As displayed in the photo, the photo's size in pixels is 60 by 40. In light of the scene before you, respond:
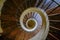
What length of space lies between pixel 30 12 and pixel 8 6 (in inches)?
12.0

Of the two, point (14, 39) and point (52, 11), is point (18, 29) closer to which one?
point (14, 39)

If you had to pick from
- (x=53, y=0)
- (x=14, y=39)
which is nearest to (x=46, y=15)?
(x=53, y=0)

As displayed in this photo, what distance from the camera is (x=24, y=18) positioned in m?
1.85

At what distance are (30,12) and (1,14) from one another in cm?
38

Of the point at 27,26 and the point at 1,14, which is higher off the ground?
the point at 1,14

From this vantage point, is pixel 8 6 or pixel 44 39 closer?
pixel 44 39

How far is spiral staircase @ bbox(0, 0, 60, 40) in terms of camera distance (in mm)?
1691

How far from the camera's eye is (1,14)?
6.29 ft

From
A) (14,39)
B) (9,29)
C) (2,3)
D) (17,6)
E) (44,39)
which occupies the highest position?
(2,3)

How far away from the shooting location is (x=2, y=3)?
1.92 m

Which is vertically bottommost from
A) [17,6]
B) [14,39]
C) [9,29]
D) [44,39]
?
[44,39]

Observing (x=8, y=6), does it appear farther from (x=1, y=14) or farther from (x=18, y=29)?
(x=18, y=29)

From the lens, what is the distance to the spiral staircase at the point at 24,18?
1.69 m

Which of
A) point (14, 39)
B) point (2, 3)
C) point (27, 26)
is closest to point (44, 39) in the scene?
point (27, 26)
